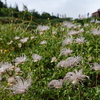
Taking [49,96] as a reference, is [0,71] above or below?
above

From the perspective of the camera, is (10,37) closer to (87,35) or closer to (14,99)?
(87,35)

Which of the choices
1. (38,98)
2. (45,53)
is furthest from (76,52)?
(38,98)

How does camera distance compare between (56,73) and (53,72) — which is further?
(53,72)

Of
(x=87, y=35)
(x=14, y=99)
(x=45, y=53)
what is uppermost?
(x=87, y=35)

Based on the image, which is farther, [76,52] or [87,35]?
[87,35]

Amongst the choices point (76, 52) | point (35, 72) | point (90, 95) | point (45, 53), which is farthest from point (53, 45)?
point (90, 95)

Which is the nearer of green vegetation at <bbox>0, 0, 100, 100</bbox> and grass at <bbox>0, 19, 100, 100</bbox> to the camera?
green vegetation at <bbox>0, 0, 100, 100</bbox>

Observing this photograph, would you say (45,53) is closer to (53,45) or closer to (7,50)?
(53,45)

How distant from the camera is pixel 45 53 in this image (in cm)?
267

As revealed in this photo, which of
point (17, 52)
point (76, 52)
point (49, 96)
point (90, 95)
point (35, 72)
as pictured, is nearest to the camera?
point (90, 95)

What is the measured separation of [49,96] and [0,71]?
16.8 inches

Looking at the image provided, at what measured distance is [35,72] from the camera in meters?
2.28

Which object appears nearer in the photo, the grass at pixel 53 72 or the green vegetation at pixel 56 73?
the green vegetation at pixel 56 73

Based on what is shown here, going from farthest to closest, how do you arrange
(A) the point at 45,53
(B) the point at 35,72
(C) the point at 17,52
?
1. (C) the point at 17,52
2. (A) the point at 45,53
3. (B) the point at 35,72
